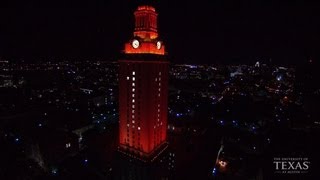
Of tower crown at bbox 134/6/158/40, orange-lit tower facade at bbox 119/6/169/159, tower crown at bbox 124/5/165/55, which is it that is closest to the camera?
orange-lit tower facade at bbox 119/6/169/159

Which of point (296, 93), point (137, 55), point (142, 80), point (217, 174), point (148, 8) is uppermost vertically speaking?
point (148, 8)

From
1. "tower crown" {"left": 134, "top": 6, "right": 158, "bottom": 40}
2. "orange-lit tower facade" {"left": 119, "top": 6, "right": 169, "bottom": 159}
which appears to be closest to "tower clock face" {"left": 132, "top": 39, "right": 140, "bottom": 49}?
"orange-lit tower facade" {"left": 119, "top": 6, "right": 169, "bottom": 159}

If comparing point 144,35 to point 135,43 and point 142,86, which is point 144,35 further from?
point 142,86

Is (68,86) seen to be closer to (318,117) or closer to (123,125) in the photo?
(123,125)

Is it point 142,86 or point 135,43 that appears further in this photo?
point 135,43

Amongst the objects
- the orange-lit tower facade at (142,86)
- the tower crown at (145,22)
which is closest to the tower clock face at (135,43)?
the orange-lit tower facade at (142,86)

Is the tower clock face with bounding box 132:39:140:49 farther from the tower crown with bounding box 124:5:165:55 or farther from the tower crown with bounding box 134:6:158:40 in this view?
the tower crown with bounding box 134:6:158:40

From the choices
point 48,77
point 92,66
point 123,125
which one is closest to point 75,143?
point 123,125

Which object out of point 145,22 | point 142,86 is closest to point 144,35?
point 145,22
